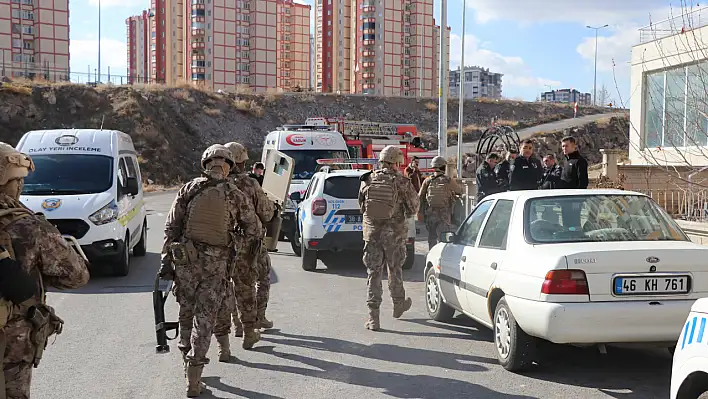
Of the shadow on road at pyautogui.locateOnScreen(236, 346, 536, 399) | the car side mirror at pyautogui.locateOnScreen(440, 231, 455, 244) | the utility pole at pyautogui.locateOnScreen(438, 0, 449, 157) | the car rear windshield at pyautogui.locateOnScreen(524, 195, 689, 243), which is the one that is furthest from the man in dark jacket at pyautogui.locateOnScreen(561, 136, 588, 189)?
the utility pole at pyautogui.locateOnScreen(438, 0, 449, 157)

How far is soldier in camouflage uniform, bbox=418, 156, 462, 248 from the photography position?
40.0 feet

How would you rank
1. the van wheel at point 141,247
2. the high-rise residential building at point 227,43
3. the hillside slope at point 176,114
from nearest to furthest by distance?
the van wheel at point 141,247 → the hillside slope at point 176,114 → the high-rise residential building at point 227,43

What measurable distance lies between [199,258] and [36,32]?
7764 centimetres

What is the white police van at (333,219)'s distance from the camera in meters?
11.9

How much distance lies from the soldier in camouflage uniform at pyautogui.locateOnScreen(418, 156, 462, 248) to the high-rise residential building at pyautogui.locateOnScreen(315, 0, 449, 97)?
84338 mm

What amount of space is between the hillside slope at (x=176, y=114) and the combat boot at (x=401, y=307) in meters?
35.4

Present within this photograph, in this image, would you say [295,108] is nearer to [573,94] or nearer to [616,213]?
[616,213]

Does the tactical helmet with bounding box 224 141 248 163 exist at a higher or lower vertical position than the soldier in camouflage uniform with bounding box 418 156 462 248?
higher

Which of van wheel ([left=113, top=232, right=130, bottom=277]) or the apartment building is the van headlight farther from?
the apartment building

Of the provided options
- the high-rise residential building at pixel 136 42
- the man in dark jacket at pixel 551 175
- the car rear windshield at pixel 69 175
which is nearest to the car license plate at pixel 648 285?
the man in dark jacket at pixel 551 175

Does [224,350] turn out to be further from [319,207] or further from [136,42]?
[136,42]

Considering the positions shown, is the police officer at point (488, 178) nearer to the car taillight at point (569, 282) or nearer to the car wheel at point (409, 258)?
the car wheel at point (409, 258)

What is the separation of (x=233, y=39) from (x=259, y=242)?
8729 centimetres

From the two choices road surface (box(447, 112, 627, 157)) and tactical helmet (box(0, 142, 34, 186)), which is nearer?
tactical helmet (box(0, 142, 34, 186))
